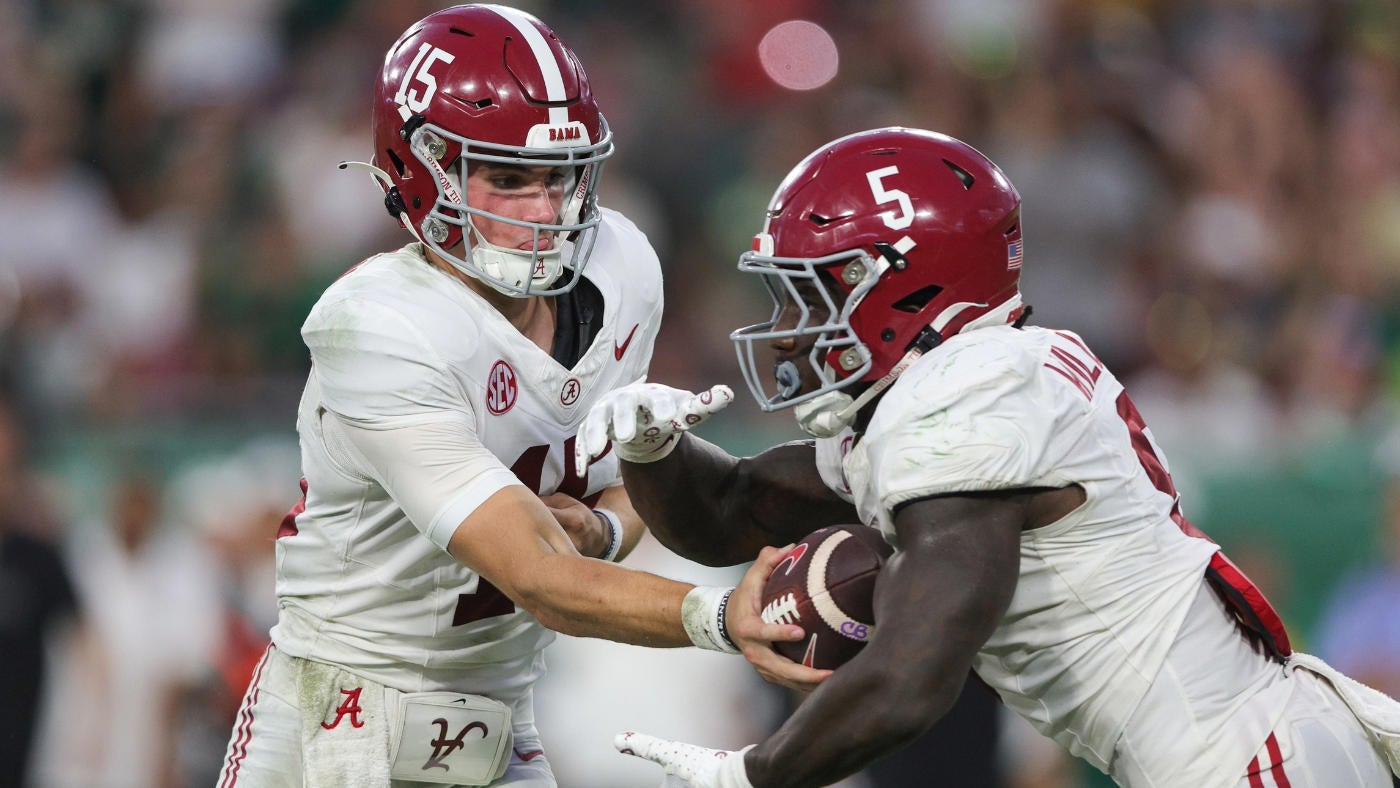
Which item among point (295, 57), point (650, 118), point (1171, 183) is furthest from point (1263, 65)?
point (295, 57)

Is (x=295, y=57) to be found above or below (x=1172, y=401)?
above

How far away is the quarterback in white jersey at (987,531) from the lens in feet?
8.74

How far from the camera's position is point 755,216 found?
7758 mm

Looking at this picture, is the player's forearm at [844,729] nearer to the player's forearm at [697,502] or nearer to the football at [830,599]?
the football at [830,599]

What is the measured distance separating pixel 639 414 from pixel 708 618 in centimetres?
57

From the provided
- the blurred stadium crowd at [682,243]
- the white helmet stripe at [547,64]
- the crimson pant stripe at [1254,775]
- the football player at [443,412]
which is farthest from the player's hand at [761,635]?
the blurred stadium crowd at [682,243]

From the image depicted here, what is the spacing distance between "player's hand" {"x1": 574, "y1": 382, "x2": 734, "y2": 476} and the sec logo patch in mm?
155

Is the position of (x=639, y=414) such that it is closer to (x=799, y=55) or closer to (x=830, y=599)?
(x=830, y=599)

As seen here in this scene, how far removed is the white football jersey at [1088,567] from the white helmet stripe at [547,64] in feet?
3.26

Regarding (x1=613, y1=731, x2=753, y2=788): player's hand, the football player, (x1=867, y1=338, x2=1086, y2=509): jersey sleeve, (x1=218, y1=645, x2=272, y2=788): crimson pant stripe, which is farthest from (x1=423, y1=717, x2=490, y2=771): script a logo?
(x1=867, y1=338, x2=1086, y2=509): jersey sleeve

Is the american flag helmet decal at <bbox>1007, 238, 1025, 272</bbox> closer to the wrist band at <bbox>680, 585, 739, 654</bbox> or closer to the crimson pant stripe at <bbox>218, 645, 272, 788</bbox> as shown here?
the wrist band at <bbox>680, 585, 739, 654</bbox>

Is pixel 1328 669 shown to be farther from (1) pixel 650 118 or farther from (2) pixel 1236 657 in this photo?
(1) pixel 650 118

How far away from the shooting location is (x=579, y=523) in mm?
3506

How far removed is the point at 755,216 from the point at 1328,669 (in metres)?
4.90
